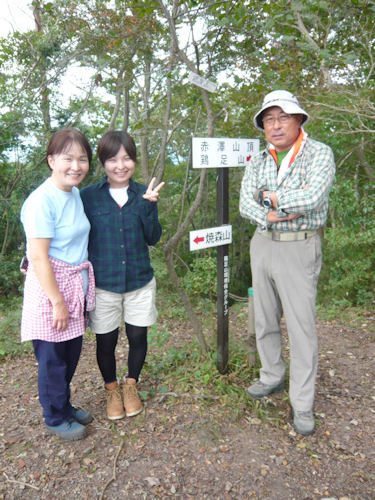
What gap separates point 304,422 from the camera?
2664mm

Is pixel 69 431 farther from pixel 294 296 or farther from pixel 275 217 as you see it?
pixel 275 217

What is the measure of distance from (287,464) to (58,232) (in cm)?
200

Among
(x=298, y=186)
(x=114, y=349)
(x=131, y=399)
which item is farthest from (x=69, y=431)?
(x=298, y=186)

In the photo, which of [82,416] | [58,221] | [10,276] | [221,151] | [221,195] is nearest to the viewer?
[58,221]

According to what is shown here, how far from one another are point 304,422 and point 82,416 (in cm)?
156

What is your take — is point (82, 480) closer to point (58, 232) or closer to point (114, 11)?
point (58, 232)

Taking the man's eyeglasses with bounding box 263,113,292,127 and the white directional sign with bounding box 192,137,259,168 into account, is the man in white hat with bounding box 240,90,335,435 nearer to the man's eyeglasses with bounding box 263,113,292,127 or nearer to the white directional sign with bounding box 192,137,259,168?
the man's eyeglasses with bounding box 263,113,292,127

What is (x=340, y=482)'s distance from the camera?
2.31 m

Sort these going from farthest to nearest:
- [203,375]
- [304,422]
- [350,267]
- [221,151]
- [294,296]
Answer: [350,267] → [203,375] → [221,151] → [304,422] → [294,296]

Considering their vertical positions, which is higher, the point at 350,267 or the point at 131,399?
the point at 350,267

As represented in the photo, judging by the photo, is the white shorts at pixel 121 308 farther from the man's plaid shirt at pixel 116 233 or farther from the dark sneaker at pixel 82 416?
the dark sneaker at pixel 82 416

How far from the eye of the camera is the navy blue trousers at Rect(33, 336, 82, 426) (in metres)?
2.40

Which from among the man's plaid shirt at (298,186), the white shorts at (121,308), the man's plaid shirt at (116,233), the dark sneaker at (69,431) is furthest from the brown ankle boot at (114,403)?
the man's plaid shirt at (298,186)

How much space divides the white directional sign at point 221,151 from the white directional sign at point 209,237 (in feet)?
1.55
